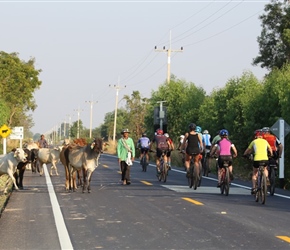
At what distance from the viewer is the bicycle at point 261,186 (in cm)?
1825

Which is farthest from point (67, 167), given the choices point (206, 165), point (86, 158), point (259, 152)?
point (206, 165)

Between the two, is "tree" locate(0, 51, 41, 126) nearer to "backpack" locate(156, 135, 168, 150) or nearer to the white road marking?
"backpack" locate(156, 135, 168, 150)

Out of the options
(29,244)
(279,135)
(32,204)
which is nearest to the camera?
(29,244)

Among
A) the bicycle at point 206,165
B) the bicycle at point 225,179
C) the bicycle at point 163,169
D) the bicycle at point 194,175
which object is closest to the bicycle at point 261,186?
the bicycle at point 225,179

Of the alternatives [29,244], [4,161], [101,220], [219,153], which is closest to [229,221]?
[101,220]

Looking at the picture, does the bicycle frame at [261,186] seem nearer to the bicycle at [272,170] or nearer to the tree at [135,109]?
the bicycle at [272,170]

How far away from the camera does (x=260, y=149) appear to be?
1925 cm

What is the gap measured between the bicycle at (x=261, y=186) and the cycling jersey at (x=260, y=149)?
210 mm

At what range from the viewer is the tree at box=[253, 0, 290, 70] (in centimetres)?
5816

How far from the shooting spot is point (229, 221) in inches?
555

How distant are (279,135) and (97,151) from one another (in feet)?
27.5

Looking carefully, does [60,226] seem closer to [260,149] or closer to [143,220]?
[143,220]

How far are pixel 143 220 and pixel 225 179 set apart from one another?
7.26 meters

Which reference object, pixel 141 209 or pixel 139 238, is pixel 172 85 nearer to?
pixel 141 209
